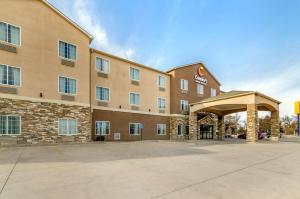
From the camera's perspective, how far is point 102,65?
969 inches

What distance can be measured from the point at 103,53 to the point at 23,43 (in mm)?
8272

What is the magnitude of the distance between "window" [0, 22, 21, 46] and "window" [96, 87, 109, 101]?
8741 mm

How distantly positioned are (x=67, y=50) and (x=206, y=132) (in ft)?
83.7

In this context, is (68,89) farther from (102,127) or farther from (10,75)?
(102,127)

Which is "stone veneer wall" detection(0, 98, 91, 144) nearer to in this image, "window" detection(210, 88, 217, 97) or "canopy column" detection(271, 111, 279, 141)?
"canopy column" detection(271, 111, 279, 141)

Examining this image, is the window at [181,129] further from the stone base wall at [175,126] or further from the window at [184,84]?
the window at [184,84]

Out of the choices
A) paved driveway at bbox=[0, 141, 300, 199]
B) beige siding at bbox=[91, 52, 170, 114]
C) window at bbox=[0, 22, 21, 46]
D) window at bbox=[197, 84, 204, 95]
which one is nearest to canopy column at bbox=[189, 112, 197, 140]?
beige siding at bbox=[91, 52, 170, 114]

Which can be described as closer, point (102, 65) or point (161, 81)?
point (102, 65)

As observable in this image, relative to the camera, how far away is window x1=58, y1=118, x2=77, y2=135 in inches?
774

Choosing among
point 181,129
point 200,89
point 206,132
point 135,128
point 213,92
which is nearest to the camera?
point 135,128

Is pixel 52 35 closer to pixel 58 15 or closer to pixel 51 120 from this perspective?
pixel 58 15

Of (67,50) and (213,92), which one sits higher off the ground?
(67,50)

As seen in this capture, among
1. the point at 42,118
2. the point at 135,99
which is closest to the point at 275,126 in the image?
the point at 135,99

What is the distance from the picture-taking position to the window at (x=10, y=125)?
1645 cm
